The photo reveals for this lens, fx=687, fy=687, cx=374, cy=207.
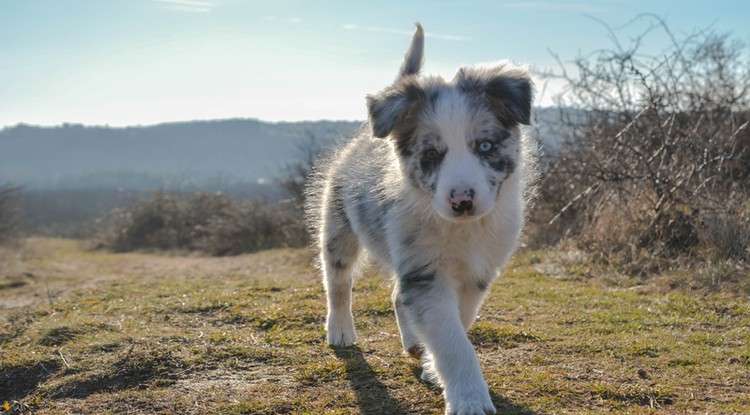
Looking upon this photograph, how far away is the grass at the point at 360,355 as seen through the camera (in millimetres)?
4191

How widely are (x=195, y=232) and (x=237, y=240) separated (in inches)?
140

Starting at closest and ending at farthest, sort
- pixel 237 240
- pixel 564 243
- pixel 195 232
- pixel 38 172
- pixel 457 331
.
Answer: pixel 457 331
pixel 564 243
pixel 237 240
pixel 195 232
pixel 38 172

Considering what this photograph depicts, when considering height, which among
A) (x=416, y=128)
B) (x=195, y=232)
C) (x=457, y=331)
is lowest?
(x=195, y=232)

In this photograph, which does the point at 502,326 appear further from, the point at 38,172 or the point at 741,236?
the point at 38,172

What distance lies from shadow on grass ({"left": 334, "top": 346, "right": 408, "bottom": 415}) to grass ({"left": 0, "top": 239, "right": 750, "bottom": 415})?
0.05 ft

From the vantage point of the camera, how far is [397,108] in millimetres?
4262

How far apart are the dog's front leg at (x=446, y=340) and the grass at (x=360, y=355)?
1.06 feet

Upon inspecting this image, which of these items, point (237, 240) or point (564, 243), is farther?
point (237, 240)

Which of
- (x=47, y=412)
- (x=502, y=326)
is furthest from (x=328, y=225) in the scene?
(x=47, y=412)

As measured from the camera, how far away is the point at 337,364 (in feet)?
16.1

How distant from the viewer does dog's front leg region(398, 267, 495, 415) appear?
3709mm

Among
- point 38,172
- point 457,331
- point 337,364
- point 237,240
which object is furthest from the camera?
point 38,172

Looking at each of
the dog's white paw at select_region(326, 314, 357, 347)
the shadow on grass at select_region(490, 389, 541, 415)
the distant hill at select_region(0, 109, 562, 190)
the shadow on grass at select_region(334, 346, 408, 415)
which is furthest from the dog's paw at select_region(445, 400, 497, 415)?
the distant hill at select_region(0, 109, 562, 190)

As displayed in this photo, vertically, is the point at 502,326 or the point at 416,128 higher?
the point at 416,128
